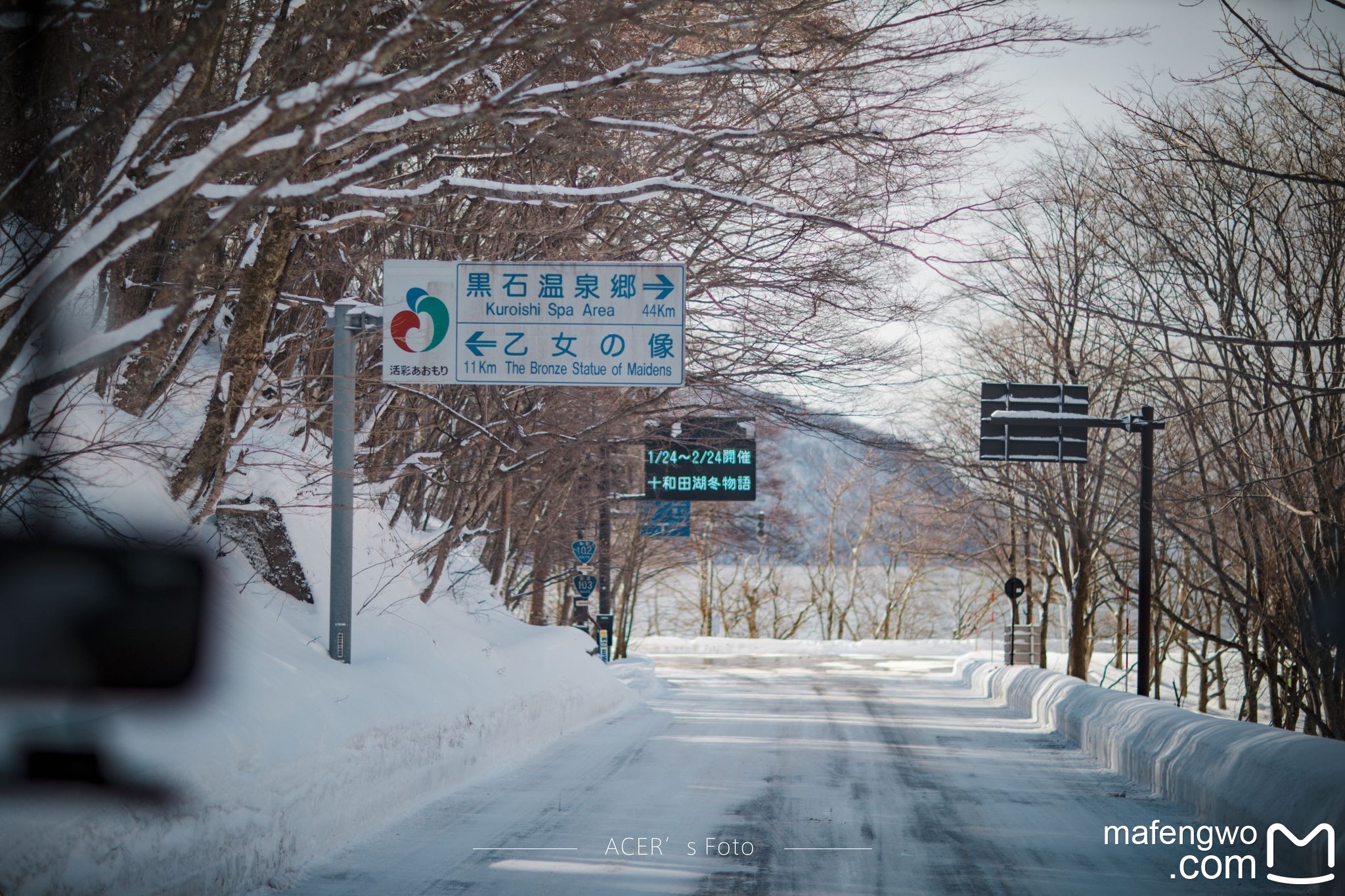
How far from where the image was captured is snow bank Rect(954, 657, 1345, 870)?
Result: 22.3 feet

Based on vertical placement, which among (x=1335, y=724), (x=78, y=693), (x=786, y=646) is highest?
(x=78, y=693)

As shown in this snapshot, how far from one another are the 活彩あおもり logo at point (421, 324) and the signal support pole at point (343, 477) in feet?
0.98

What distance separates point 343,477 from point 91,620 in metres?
3.22

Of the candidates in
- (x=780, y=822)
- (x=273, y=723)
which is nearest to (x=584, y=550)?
(x=780, y=822)

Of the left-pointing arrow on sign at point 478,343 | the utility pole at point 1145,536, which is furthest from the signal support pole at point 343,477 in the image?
the utility pole at point 1145,536

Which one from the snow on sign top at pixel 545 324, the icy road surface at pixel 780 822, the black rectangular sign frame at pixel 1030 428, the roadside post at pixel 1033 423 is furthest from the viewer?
the black rectangular sign frame at pixel 1030 428

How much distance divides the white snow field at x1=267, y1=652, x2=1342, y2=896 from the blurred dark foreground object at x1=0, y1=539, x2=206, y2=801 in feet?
5.20

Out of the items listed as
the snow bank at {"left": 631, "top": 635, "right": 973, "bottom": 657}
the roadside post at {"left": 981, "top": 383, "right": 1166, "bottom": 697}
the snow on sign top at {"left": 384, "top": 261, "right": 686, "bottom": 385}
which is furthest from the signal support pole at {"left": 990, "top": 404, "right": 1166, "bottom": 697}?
the snow bank at {"left": 631, "top": 635, "right": 973, "bottom": 657}

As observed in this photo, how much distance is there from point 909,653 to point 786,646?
481 cm

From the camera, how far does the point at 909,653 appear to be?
4341cm

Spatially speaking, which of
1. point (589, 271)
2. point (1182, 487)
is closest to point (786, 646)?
point (1182, 487)

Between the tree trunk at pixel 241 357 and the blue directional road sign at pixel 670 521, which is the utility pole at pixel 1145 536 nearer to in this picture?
the tree trunk at pixel 241 357

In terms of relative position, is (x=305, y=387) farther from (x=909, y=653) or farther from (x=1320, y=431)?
(x=909, y=653)

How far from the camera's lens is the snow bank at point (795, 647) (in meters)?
43.3
